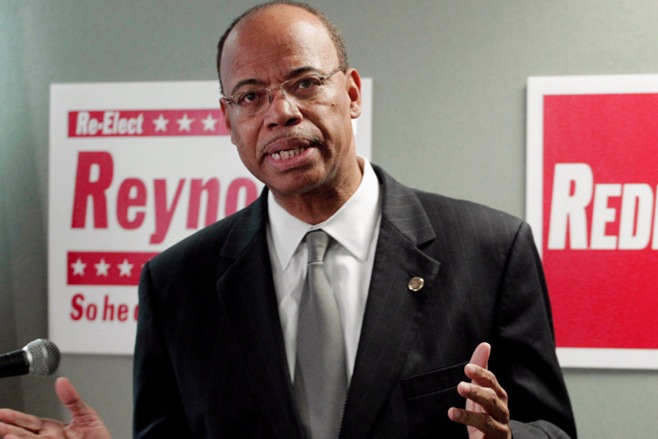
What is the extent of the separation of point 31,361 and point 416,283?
70cm

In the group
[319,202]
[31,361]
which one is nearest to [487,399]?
[319,202]

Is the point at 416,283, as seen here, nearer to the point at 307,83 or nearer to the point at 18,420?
the point at 307,83

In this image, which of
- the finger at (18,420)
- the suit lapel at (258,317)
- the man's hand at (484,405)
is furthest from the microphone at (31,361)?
the man's hand at (484,405)

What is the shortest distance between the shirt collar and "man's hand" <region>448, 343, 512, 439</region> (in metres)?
0.35

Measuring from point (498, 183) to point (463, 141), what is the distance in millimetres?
171

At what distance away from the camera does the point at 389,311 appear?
1.27m

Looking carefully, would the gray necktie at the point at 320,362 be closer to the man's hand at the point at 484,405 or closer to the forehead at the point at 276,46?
the man's hand at the point at 484,405

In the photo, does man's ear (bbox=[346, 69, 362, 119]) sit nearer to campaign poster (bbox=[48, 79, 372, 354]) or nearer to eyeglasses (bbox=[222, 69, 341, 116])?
eyeglasses (bbox=[222, 69, 341, 116])

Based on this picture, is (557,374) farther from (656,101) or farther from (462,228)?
(656,101)

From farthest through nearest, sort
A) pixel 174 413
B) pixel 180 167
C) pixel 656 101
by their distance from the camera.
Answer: pixel 180 167, pixel 656 101, pixel 174 413

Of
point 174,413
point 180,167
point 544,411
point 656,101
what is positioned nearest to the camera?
point 544,411

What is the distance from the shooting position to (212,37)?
2535 millimetres

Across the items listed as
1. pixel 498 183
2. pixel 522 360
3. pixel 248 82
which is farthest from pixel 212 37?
pixel 522 360

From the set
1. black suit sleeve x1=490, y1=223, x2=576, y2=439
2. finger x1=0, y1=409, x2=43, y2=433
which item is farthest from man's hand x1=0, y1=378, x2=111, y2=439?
black suit sleeve x1=490, y1=223, x2=576, y2=439
